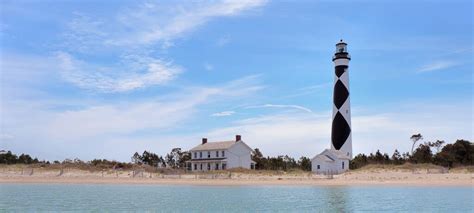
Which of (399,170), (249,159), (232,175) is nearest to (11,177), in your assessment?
(232,175)

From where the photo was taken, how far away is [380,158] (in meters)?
56.4

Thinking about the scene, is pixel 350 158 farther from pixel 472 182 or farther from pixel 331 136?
pixel 472 182

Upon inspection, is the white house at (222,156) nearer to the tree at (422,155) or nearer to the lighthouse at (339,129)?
the lighthouse at (339,129)

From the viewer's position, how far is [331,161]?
5203 centimetres

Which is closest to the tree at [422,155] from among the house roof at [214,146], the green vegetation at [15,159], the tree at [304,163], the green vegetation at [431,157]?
the green vegetation at [431,157]

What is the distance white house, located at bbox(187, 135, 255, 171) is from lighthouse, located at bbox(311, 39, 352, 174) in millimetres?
8913

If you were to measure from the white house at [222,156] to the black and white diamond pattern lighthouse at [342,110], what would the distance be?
10.8 meters

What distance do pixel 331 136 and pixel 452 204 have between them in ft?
107

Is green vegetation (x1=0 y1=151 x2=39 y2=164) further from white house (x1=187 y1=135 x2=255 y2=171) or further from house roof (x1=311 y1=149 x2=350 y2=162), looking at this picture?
house roof (x1=311 y1=149 x2=350 y2=162)

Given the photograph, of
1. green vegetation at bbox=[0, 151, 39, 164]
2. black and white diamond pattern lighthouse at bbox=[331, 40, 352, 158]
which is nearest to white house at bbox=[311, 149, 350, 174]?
black and white diamond pattern lighthouse at bbox=[331, 40, 352, 158]

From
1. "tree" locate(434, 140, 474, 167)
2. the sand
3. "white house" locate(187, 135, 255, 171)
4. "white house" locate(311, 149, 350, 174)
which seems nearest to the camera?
the sand

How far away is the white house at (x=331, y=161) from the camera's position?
5188 cm

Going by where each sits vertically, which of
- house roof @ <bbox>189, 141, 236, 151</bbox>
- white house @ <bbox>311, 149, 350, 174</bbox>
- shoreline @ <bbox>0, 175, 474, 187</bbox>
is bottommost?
shoreline @ <bbox>0, 175, 474, 187</bbox>

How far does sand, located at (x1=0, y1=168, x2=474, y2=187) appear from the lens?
1574 inches
